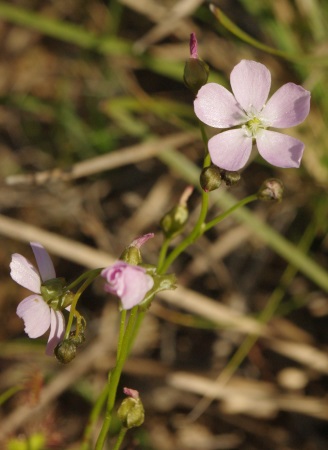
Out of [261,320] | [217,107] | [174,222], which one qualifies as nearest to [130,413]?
[174,222]

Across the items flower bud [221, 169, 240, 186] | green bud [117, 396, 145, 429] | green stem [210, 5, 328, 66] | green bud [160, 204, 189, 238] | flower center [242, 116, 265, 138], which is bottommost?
green bud [117, 396, 145, 429]

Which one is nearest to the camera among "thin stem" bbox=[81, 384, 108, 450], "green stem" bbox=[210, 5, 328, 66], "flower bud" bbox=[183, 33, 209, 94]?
"flower bud" bbox=[183, 33, 209, 94]

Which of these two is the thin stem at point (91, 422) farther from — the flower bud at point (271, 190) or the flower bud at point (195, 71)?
the flower bud at point (195, 71)

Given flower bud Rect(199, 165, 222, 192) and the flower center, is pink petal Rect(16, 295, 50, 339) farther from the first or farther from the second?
the flower center

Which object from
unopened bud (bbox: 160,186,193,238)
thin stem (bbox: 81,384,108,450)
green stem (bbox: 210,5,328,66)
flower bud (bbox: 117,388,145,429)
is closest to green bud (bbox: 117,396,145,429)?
flower bud (bbox: 117,388,145,429)

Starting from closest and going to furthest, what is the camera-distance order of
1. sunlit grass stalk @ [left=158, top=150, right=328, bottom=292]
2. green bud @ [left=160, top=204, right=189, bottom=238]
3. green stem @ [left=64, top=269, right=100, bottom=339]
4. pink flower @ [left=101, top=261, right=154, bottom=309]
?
pink flower @ [left=101, top=261, right=154, bottom=309] < green stem @ [left=64, top=269, right=100, bottom=339] < green bud @ [left=160, top=204, right=189, bottom=238] < sunlit grass stalk @ [left=158, top=150, right=328, bottom=292]

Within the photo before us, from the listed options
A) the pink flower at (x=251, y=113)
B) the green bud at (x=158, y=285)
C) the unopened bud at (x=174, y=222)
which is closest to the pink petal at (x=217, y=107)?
the pink flower at (x=251, y=113)
